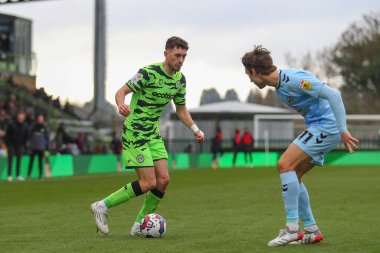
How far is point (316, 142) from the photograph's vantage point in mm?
9711

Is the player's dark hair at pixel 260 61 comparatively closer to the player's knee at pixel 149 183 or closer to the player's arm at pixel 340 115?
the player's arm at pixel 340 115

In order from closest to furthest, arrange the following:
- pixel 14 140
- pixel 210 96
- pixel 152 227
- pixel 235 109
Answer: pixel 152 227, pixel 14 140, pixel 235 109, pixel 210 96

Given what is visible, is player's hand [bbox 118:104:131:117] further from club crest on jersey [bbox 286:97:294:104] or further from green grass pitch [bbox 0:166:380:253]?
club crest on jersey [bbox 286:97:294:104]

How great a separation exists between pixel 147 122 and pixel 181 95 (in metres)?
0.60

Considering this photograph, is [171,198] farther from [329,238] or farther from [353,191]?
[329,238]

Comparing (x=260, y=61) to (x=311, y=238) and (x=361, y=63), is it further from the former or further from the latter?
(x=361, y=63)

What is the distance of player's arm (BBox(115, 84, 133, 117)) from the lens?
403 inches

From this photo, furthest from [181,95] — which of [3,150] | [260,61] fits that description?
[3,150]

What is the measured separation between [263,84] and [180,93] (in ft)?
5.44

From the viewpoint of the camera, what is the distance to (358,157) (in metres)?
50.6

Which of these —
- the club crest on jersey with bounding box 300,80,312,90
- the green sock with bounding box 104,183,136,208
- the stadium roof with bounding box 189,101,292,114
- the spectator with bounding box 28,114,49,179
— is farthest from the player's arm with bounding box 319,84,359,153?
the stadium roof with bounding box 189,101,292,114

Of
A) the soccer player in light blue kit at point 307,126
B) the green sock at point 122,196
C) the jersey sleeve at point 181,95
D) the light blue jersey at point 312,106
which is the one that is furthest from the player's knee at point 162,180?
the light blue jersey at point 312,106

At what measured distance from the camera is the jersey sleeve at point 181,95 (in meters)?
11.1

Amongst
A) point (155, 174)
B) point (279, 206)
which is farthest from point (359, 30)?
point (155, 174)
